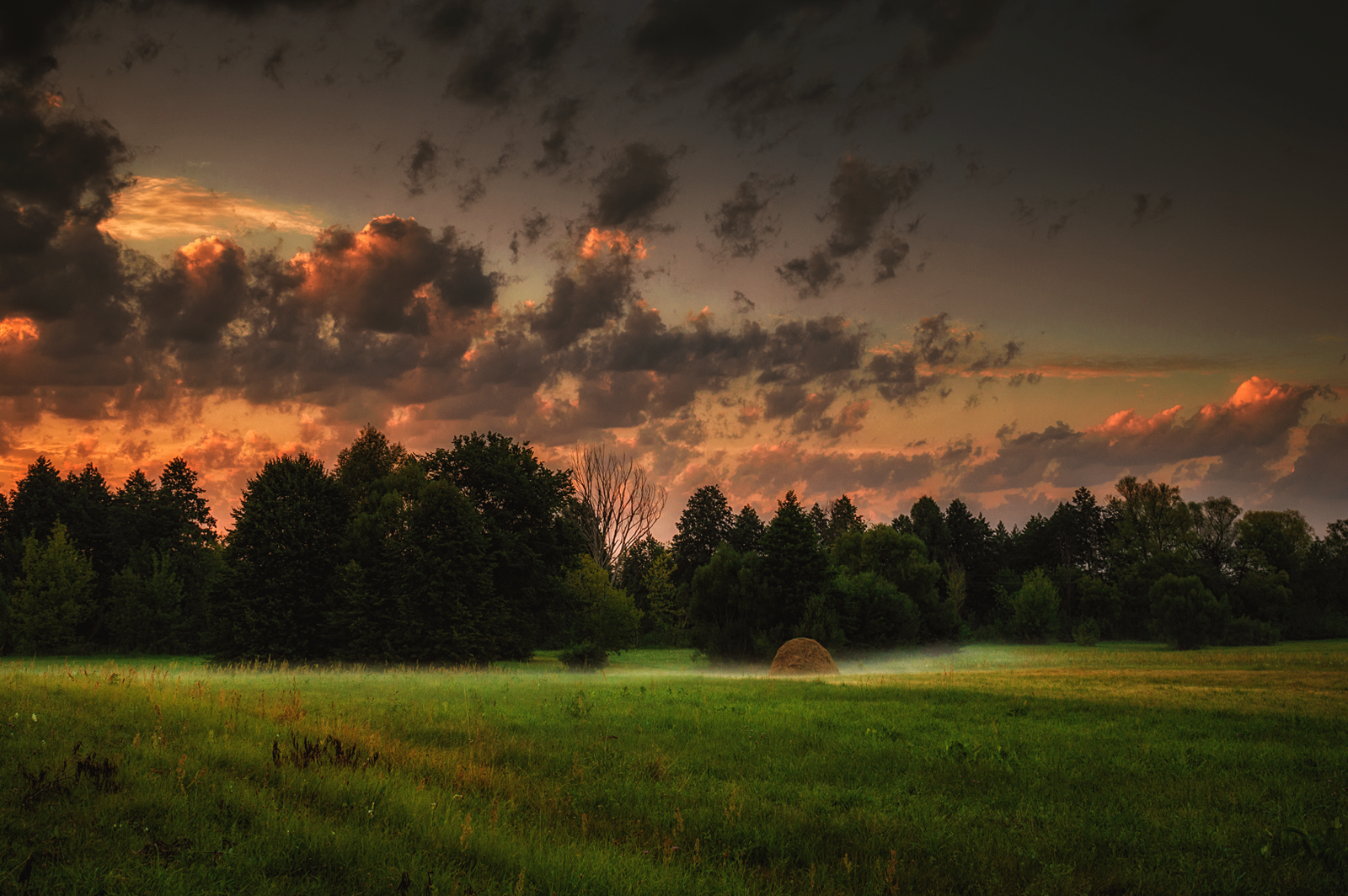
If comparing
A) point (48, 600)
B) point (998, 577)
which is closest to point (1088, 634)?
point (998, 577)

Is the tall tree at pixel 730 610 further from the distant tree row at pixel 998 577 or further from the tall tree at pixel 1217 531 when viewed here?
the tall tree at pixel 1217 531

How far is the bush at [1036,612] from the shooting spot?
76438 mm

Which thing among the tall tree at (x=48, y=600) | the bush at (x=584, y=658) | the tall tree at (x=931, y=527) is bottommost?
the bush at (x=584, y=658)

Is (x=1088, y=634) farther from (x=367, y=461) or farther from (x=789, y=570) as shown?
(x=367, y=461)

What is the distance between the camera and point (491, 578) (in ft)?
147

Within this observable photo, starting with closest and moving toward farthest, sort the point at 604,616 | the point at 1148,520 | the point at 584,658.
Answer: the point at 584,658 < the point at 604,616 < the point at 1148,520

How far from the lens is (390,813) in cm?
696

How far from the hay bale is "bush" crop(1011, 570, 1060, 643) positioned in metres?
48.8

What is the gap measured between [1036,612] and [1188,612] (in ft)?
66.1

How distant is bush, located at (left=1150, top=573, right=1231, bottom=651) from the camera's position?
57.3 metres

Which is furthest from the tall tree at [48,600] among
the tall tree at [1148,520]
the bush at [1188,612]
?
the tall tree at [1148,520]

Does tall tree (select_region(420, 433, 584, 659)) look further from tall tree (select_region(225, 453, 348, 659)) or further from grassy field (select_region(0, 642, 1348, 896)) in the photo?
grassy field (select_region(0, 642, 1348, 896))

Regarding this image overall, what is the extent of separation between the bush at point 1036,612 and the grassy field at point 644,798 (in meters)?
64.4

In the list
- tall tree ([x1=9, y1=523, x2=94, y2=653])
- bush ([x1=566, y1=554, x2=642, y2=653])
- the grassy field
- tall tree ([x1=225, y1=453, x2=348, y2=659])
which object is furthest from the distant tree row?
tall tree ([x1=9, y1=523, x2=94, y2=653])
